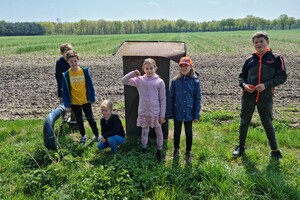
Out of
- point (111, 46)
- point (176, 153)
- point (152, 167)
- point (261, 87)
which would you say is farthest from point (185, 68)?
point (111, 46)

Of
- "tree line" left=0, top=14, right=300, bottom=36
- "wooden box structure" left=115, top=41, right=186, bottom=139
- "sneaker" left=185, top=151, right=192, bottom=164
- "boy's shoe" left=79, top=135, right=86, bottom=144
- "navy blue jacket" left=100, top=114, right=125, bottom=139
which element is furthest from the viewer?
"tree line" left=0, top=14, right=300, bottom=36

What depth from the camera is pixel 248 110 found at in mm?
4480

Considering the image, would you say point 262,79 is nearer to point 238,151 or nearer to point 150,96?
point 238,151

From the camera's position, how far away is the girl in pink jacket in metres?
4.32

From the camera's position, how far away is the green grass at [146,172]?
349cm

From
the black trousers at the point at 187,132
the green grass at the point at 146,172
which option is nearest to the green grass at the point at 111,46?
the green grass at the point at 146,172

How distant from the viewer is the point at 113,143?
455 cm

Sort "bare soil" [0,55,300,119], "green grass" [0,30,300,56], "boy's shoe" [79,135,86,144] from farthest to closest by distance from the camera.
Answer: "green grass" [0,30,300,56], "bare soil" [0,55,300,119], "boy's shoe" [79,135,86,144]

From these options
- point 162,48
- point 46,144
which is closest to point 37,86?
point 46,144

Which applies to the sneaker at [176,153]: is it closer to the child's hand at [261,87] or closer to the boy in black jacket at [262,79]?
the boy in black jacket at [262,79]

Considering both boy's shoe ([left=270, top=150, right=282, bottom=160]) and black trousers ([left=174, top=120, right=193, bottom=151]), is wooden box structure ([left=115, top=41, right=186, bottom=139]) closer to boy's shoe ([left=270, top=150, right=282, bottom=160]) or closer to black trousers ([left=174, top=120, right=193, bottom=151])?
black trousers ([left=174, top=120, right=193, bottom=151])

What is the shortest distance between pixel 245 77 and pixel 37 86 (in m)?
9.09

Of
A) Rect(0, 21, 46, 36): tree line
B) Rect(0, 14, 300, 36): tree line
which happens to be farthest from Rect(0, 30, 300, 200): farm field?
Rect(0, 14, 300, 36): tree line

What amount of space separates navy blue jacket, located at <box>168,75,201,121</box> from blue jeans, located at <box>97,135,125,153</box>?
3.38 ft
